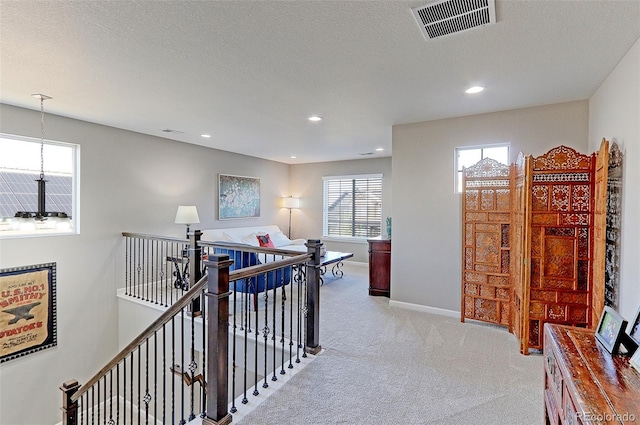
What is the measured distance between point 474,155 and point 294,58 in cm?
273

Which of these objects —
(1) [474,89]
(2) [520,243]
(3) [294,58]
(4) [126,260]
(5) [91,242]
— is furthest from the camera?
(4) [126,260]

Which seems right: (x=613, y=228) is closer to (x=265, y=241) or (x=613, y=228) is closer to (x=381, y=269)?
(x=381, y=269)

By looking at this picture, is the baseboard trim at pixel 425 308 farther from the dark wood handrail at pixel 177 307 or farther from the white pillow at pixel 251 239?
the white pillow at pixel 251 239

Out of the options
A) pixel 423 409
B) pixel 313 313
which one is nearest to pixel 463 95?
pixel 313 313

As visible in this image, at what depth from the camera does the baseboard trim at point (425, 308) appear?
4.07m

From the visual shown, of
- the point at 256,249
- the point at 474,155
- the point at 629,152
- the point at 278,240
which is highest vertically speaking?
the point at 474,155

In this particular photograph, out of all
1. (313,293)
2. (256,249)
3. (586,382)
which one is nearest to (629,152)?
(586,382)

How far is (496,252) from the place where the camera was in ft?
12.0

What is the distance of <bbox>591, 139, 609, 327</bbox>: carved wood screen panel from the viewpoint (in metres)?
2.49

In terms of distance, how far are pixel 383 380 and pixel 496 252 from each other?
2.07m

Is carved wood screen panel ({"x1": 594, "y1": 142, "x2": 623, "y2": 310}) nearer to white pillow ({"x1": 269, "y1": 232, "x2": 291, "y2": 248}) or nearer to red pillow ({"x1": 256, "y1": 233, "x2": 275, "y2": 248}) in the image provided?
red pillow ({"x1": 256, "y1": 233, "x2": 275, "y2": 248})

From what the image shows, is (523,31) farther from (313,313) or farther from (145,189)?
(145,189)

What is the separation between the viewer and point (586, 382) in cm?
121

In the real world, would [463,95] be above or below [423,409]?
above
